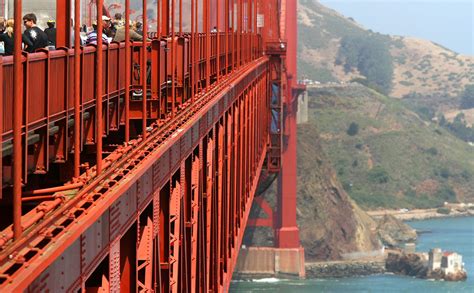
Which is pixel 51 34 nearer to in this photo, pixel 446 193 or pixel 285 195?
pixel 285 195

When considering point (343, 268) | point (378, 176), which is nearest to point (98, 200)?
point (343, 268)

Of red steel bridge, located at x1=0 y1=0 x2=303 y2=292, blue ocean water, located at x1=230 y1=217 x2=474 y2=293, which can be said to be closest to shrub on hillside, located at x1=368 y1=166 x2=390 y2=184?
blue ocean water, located at x1=230 y1=217 x2=474 y2=293

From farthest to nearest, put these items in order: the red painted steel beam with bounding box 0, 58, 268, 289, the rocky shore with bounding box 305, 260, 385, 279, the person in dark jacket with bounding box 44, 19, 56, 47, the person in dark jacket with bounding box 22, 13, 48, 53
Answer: the rocky shore with bounding box 305, 260, 385, 279, the person in dark jacket with bounding box 44, 19, 56, 47, the person in dark jacket with bounding box 22, 13, 48, 53, the red painted steel beam with bounding box 0, 58, 268, 289

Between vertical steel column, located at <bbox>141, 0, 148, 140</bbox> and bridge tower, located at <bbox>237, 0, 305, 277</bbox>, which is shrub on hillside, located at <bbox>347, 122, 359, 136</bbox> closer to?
bridge tower, located at <bbox>237, 0, 305, 277</bbox>

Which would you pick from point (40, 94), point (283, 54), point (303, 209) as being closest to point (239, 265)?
point (303, 209)

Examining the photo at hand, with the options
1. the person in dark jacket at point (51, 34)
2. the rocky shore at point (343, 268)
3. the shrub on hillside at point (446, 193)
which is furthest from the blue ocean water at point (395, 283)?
the person in dark jacket at point (51, 34)

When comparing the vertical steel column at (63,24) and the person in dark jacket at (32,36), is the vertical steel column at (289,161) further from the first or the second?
the vertical steel column at (63,24)
